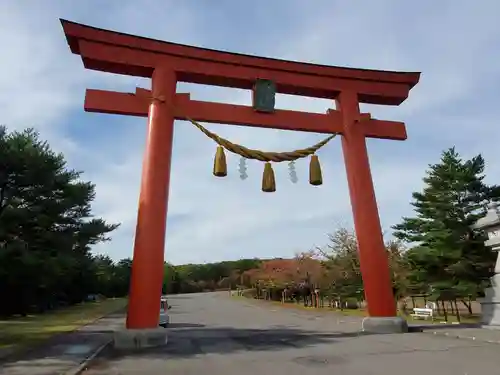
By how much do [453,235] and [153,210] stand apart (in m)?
13.5

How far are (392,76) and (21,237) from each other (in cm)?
1595

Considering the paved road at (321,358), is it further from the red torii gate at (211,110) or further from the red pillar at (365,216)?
the red torii gate at (211,110)

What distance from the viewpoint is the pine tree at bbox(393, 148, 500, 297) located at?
17656mm

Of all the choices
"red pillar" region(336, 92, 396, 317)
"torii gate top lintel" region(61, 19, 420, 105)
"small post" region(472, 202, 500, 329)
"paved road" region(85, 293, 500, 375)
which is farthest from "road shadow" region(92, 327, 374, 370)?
"torii gate top lintel" region(61, 19, 420, 105)

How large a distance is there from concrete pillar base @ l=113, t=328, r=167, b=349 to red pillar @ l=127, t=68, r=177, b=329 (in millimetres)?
131

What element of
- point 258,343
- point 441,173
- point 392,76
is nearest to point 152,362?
point 258,343

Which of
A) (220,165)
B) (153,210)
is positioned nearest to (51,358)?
(153,210)

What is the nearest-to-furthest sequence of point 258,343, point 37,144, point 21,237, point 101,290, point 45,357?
point 45,357 < point 258,343 < point 21,237 < point 37,144 < point 101,290

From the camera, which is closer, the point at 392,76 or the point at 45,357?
the point at 45,357

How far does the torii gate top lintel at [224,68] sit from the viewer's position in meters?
11.5

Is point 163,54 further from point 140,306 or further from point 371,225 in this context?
point 371,225

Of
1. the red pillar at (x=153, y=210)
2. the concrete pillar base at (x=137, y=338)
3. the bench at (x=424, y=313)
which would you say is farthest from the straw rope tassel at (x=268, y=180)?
the bench at (x=424, y=313)

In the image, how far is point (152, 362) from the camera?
27.1ft

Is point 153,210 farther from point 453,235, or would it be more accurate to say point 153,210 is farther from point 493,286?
point 453,235
